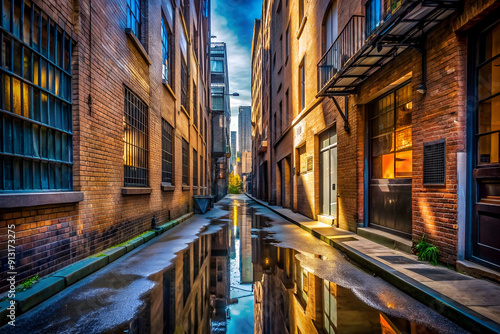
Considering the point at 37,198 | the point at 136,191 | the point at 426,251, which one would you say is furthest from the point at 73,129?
the point at 426,251

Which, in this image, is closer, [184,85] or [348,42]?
[348,42]

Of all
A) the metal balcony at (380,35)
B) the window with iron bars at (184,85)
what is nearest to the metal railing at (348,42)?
the metal balcony at (380,35)

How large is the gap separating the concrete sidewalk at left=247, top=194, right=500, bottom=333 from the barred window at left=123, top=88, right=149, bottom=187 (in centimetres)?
587

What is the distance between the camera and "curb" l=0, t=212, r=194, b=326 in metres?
3.12

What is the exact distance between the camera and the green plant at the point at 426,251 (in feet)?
15.8

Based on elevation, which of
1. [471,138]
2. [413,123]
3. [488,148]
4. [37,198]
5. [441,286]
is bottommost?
[441,286]

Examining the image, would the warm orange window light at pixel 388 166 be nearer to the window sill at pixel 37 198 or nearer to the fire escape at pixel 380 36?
the fire escape at pixel 380 36

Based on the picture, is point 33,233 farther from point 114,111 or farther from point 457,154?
point 457,154

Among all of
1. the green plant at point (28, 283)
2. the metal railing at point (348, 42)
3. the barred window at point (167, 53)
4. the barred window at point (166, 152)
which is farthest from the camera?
the barred window at point (167, 53)

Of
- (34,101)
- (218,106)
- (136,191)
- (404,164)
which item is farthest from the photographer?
(218,106)

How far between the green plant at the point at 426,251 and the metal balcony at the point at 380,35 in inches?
144

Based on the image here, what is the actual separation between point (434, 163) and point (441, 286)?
2281mm

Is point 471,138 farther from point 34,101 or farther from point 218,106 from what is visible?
point 218,106

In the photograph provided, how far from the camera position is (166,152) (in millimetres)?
11352
